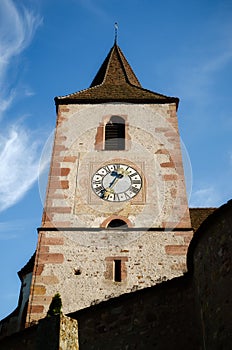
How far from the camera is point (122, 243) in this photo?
40.8 feet

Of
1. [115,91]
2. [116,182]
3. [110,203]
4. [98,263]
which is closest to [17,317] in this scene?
[98,263]

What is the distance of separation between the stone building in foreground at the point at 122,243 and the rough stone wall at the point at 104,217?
27mm

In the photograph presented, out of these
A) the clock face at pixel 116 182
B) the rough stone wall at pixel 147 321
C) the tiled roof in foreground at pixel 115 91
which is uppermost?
the tiled roof in foreground at pixel 115 91

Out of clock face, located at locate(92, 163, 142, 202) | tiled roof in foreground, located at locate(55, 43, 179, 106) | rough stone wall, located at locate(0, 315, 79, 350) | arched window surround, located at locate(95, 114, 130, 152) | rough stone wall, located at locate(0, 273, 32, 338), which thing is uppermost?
tiled roof in foreground, located at locate(55, 43, 179, 106)

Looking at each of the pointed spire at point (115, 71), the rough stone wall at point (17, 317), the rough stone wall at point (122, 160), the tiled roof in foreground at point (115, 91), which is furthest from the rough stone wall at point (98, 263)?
the pointed spire at point (115, 71)

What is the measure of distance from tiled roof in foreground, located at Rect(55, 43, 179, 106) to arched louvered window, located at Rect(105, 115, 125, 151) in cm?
102

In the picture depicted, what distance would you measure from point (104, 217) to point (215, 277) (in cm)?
585

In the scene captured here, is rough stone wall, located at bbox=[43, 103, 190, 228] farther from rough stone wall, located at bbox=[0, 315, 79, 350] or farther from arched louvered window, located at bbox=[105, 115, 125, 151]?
rough stone wall, located at bbox=[0, 315, 79, 350]

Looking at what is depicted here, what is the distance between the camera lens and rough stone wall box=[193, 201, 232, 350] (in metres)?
7.14

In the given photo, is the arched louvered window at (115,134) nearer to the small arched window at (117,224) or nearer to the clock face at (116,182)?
the clock face at (116,182)

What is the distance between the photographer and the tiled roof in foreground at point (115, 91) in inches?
667

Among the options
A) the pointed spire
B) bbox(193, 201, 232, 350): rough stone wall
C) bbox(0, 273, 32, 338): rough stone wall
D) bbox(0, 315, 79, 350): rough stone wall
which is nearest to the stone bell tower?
bbox(0, 273, 32, 338): rough stone wall

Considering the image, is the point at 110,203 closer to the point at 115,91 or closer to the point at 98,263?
the point at 98,263

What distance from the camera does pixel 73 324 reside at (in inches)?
270
